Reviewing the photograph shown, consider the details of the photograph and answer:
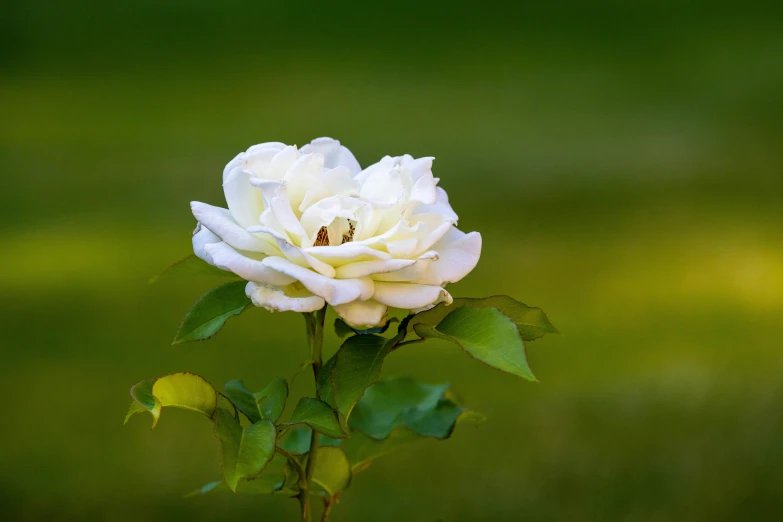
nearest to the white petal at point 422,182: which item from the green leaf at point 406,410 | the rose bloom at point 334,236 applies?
the rose bloom at point 334,236

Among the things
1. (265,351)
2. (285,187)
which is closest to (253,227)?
(285,187)

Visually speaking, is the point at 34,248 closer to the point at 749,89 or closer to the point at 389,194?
the point at 389,194

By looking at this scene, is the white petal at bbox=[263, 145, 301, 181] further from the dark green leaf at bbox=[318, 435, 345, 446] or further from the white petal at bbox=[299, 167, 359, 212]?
the dark green leaf at bbox=[318, 435, 345, 446]

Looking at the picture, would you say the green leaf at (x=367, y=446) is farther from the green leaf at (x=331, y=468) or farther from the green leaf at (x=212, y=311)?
the green leaf at (x=212, y=311)

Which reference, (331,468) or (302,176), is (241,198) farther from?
(331,468)

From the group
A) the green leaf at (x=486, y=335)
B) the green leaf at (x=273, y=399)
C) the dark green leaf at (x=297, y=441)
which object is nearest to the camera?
the green leaf at (x=486, y=335)

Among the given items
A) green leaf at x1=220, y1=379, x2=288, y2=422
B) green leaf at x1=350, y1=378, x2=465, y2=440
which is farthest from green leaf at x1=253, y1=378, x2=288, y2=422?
green leaf at x1=350, y1=378, x2=465, y2=440
